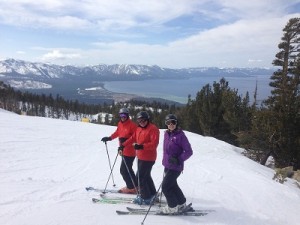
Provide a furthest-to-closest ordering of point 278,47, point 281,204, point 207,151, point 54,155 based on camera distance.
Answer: point 278,47, point 207,151, point 54,155, point 281,204

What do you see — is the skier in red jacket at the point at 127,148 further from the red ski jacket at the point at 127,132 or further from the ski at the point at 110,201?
the ski at the point at 110,201

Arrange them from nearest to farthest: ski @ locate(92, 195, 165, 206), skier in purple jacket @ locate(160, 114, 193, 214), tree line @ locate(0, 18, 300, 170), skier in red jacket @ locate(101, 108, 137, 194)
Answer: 1. skier in purple jacket @ locate(160, 114, 193, 214)
2. ski @ locate(92, 195, 165, 206)
3. skier in red jacket @ locate(101, 108, 137, 194)
4. tree line @ locate(0, 18, 300, 170)

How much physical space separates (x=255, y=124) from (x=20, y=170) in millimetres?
14822

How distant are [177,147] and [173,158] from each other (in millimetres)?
278

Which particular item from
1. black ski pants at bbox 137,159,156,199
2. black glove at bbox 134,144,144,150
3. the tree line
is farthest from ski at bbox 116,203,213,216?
the tree line

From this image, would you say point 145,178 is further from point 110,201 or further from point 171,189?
point 110,201

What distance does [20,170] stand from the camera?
1007 cm

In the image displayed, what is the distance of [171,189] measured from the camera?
675 cm

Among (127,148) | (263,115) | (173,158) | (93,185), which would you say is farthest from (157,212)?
(263,115)

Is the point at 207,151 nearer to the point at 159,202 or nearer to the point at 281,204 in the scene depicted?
the point at 281,204

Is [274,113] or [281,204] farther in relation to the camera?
[274,113]

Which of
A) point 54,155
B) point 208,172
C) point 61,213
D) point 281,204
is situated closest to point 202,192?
point 281,204

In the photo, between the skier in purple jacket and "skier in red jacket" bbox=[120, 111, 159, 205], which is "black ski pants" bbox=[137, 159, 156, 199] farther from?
the skier in purple jacket

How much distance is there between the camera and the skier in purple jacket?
645 centimetres
